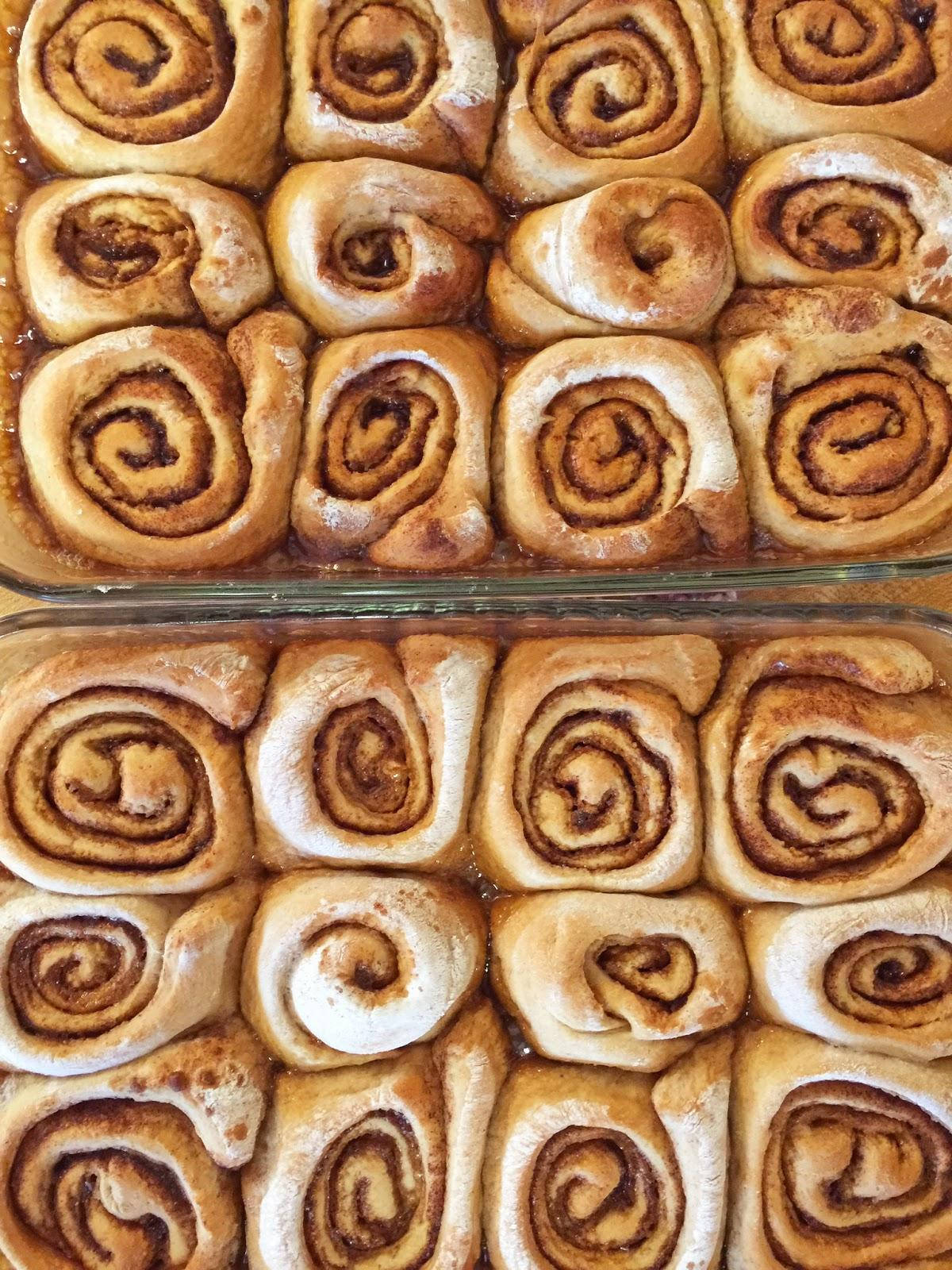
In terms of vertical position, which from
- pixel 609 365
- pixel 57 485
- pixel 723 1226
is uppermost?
pixel 609 365

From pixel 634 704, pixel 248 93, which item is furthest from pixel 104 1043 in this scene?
pixel 248 93

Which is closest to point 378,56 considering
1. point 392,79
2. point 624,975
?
point 392,79

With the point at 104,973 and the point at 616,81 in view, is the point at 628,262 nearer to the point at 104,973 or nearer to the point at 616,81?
the point at 616,81

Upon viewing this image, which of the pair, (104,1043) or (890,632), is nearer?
(104,1043)

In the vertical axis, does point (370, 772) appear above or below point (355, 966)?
above

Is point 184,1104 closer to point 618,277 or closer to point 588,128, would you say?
point 618,277

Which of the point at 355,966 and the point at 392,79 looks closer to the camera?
the point at 355,966

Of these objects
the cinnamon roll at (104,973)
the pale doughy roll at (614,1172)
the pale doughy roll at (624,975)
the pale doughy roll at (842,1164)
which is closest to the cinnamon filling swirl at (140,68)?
the cinnamon roll at (104,973)
